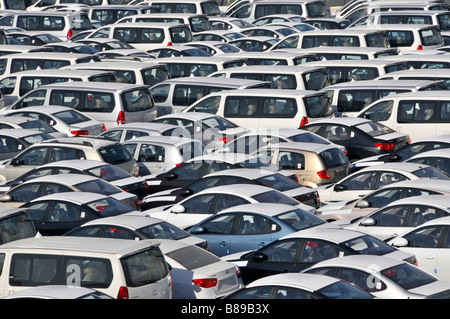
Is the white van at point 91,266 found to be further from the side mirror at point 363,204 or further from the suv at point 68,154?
the suv at point 68,154

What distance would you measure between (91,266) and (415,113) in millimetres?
13507

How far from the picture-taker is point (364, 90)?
26594 millimetres

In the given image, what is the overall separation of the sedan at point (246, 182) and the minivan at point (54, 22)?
2167cm

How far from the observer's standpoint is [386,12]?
38.0 meters

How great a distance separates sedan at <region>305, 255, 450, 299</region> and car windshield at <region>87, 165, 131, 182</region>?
800 centimetres

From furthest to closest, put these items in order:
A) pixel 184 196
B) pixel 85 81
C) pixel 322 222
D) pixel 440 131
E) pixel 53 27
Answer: pixel 53 27, pixel 85 81, pixel 440 131, pixel 184 196, pixel 322 222

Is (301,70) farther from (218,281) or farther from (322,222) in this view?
(218,281)

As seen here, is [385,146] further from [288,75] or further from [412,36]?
[412,36]

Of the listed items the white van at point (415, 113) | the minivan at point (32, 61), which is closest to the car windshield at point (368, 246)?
the white van at point (415, 113)

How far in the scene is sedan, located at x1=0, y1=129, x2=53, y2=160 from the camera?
23.1m

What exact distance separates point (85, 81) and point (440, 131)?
32.0ft

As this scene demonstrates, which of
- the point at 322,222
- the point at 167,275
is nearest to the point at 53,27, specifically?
the point at 322,222

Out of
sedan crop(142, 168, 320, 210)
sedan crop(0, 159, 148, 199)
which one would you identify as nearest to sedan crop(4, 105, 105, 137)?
sedan crop(0, 159, 148, 199)

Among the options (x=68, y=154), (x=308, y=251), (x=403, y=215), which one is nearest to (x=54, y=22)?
(x=68, y=154)
